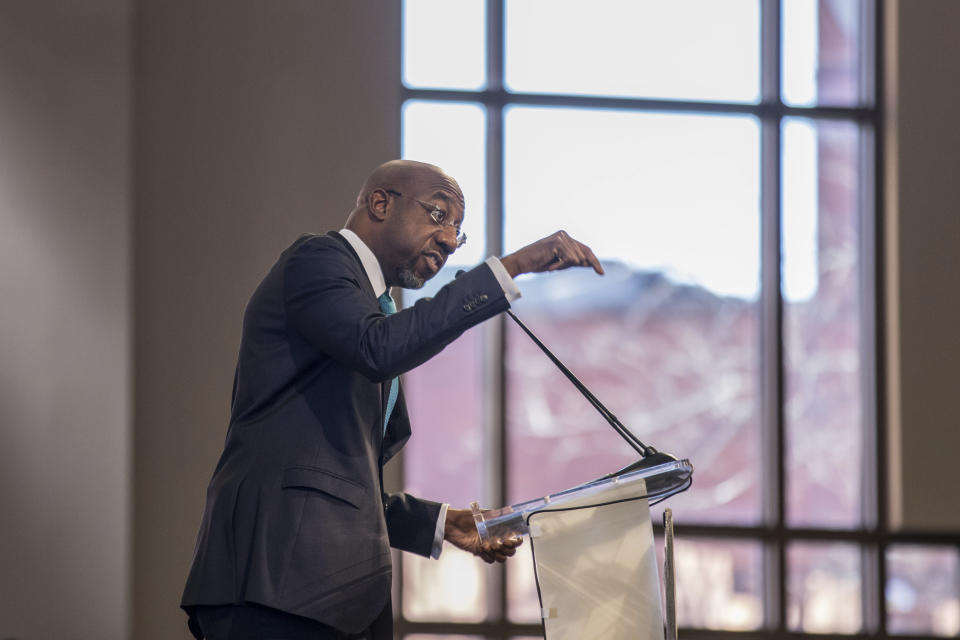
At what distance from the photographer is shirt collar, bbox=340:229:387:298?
7.06 feet

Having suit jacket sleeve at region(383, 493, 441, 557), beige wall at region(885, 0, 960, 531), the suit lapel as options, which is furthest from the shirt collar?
beige wall at region(885, 0, 960, 531)

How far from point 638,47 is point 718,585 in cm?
228

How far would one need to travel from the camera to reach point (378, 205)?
7.32ft

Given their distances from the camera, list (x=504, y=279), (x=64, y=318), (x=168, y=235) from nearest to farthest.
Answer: (x=504, y=279) < (x=64, y=318) < (x=168, y=235)

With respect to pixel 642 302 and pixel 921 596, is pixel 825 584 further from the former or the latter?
pixel 642 302

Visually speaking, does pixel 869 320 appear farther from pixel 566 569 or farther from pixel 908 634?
pixel 566 569

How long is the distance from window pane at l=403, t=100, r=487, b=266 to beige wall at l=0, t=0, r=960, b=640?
28cm

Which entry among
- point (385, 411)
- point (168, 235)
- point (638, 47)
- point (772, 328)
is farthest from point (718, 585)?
point (385, 411)

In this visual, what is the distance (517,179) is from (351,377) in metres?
3.03

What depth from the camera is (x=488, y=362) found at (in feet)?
15.9

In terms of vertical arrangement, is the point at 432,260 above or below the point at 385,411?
above

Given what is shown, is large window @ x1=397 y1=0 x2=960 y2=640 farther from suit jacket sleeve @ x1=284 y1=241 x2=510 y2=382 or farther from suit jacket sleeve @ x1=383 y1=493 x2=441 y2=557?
suit jacket sleeve @ x1=284 y1=241 x2=510 y2=382

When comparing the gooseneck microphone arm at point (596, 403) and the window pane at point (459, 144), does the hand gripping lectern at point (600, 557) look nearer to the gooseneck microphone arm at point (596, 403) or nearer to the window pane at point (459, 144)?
the gooseneck microphone arm at point (596, 403)

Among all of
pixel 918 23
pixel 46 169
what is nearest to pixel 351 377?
pixel 46 169
